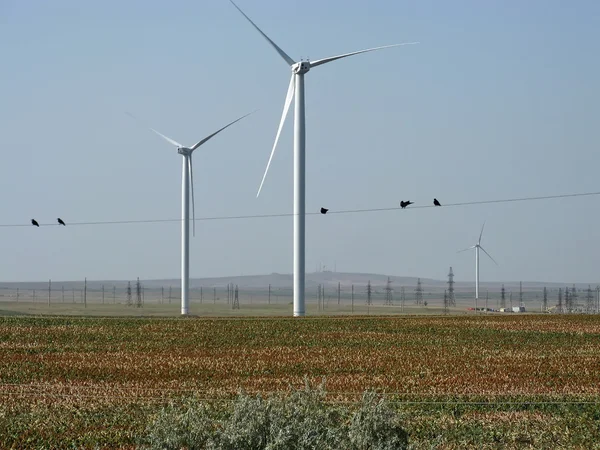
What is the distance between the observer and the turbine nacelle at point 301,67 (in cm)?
7881

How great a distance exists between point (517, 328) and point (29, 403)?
1578 inches

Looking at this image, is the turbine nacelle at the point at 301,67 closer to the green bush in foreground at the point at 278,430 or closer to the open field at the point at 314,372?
the open field at the point at 314,372

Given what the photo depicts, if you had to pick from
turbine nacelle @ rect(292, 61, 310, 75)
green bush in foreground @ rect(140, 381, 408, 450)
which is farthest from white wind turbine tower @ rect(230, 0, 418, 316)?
green bush in foreground @ rect(140, 381, 408, 450)

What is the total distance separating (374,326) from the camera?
203ft

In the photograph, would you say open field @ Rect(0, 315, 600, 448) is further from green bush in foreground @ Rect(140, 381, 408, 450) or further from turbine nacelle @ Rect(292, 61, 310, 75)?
turbine nacelle @ Rect(292, 61, 310, 75)

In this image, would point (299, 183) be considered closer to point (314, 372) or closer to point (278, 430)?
point (314, 372)

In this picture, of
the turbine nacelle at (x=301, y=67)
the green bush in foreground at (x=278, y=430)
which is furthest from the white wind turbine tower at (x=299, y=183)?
the green bush in foreground at (x=278, y=430)

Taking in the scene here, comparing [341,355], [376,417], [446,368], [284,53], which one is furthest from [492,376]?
[284,53]

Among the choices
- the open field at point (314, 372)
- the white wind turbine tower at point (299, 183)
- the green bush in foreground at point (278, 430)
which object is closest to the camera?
the green bush in foreground at point (278, 430)

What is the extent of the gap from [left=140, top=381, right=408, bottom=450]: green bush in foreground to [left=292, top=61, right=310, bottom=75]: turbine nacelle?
63786mm

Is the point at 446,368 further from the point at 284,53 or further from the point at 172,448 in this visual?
the point at 284,53

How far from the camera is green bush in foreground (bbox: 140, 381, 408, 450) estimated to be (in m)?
15.5

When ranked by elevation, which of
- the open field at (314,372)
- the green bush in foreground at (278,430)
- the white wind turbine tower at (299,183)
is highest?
the white wind turbine tower at (299,183)

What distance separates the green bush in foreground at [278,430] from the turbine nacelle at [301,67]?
63786 mm
